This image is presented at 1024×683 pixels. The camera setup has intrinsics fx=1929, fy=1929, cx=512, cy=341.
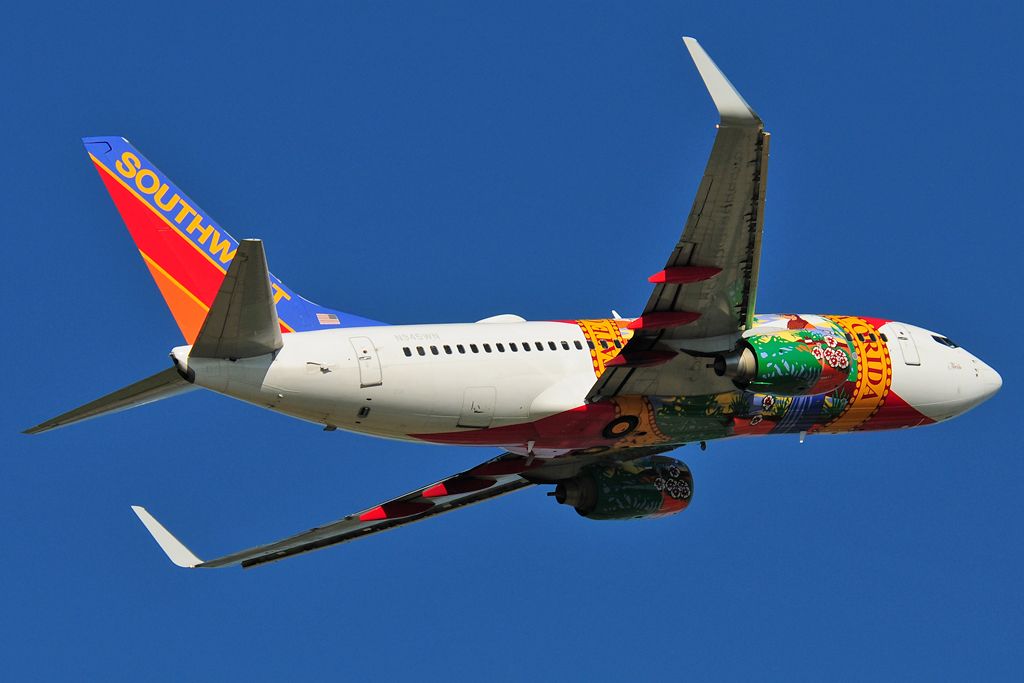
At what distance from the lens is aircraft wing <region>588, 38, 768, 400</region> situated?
35.0 m

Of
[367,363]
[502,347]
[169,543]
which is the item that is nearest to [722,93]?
[502,347]

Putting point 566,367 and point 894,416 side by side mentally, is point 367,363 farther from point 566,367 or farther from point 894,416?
point 894,416

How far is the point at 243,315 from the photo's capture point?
36594mm

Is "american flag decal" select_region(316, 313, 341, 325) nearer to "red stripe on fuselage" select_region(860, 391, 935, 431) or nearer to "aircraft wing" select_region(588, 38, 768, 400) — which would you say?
"aircraft wing" select_region(588, 38, 768, 400)

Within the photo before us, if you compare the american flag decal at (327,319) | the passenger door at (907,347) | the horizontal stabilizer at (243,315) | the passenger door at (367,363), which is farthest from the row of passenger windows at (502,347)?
the passenger door at (907,347)

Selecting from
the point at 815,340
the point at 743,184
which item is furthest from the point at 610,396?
the point at 743,184

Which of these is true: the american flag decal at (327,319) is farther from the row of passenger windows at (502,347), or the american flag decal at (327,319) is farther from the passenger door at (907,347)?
the passenger door at (907,347)

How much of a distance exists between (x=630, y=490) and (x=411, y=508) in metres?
5.39

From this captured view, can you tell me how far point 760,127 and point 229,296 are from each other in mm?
10269

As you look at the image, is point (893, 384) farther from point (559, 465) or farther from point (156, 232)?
point (156, 232)

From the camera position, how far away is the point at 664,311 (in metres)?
40.1

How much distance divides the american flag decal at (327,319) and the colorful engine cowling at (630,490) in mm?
7860

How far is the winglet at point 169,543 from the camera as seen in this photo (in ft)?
149

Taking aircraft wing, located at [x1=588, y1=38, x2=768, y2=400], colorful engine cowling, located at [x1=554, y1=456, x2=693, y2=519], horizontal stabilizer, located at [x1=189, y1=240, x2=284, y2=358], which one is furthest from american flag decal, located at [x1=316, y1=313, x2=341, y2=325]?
colorful engine cowling, located at [x1=554, y1=456, x2=693, y2=519]
